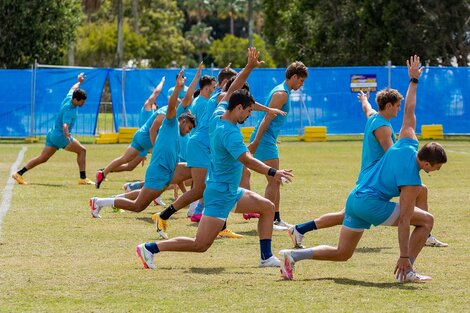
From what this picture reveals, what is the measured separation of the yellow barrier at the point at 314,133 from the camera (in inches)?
1404

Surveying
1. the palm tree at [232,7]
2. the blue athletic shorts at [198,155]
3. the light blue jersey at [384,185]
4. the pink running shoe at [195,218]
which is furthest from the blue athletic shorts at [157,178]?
the palm tree at [232,7]

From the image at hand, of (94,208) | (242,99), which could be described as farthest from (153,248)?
(94,208)

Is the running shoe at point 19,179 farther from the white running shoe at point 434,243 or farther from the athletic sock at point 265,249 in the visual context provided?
the athletic sock at point 265,249

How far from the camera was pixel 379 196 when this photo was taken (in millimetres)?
9703

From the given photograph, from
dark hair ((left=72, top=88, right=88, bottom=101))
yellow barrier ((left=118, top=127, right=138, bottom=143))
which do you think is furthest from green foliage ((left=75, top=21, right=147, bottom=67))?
dark hair ((left=72, top=88, right=88, bottom=101))

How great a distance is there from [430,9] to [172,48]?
39182 mm

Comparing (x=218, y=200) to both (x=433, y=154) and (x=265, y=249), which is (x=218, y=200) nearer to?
(x=265, y=249)

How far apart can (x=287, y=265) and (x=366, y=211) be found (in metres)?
0.84

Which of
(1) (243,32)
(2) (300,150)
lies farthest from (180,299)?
(1) (243,32)

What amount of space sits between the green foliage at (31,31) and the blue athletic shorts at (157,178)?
32.4m

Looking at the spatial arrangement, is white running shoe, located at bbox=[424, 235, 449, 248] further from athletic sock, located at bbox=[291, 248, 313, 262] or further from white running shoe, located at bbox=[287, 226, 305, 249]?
athletic sock, located at bbox=[291, 248, 313, 262]

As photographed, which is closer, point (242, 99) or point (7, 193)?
point (242, 99)

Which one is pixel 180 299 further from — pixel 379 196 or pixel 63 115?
pixel 63 115

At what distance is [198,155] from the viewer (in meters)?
13.6
